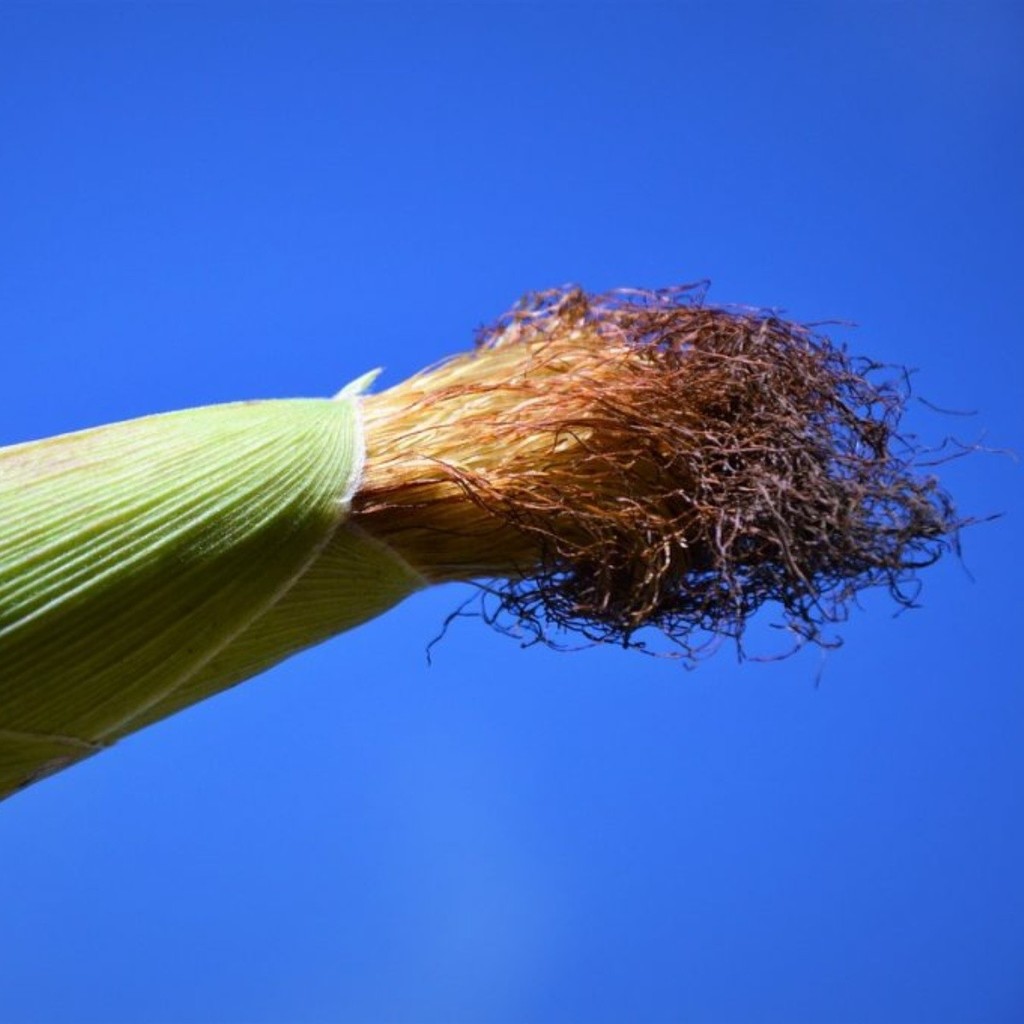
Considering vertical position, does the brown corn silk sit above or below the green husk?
above

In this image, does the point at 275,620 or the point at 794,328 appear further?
the point at 794,328

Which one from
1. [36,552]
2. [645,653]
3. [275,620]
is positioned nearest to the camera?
[36,552]

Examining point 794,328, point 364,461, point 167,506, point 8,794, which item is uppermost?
point 794,328

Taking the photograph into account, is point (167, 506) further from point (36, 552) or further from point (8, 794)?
point (8, 794)

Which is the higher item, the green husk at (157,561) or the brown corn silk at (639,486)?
the brown corn silk at (639,486)

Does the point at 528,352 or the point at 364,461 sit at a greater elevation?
the point at 528,352

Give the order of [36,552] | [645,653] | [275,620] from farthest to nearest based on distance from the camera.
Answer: [645,653]
[275,620]
[36,552]

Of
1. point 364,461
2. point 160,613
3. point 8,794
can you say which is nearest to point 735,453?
point 364,461

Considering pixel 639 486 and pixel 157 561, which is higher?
pixel 639 486
